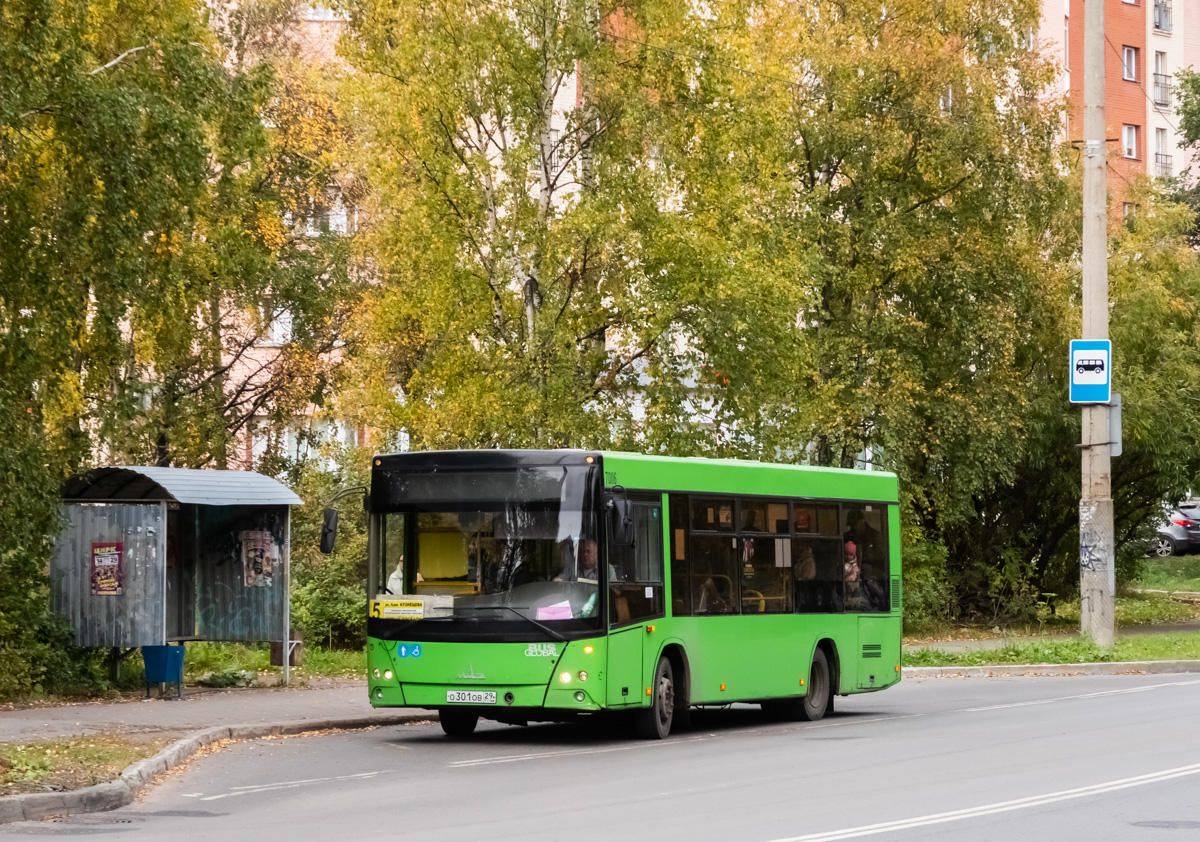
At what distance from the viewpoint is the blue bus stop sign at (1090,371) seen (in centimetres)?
2848

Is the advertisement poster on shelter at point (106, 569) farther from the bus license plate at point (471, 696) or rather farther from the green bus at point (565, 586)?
the bus license plate at point (471, 696)

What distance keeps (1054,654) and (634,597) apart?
13801mm

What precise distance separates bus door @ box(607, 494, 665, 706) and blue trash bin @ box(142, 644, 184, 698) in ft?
22.0

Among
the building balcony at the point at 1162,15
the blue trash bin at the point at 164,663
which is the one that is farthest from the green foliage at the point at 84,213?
the building balcony at the point at 1162,15

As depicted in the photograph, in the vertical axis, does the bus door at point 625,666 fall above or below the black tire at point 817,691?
above

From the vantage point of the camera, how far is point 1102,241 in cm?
2884

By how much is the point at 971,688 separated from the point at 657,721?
9.30 metres

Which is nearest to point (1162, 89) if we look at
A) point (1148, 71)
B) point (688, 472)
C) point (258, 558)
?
point (1148, 71)

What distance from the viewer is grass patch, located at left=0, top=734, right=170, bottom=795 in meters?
12.5

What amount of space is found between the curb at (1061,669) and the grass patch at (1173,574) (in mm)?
22366

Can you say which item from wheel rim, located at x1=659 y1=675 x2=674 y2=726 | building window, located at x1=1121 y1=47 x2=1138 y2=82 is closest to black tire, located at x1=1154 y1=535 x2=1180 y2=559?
building window, located at x1=1121 y1=47 x2=1138 y2=82

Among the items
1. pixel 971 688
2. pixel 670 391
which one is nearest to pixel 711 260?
pixel 670 391

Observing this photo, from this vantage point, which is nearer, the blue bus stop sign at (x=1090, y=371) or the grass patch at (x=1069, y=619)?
the blue bus stop sign at (x=1090, y=371)

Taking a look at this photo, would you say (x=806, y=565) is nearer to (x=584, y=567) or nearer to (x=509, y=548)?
(x=584, y=567)
